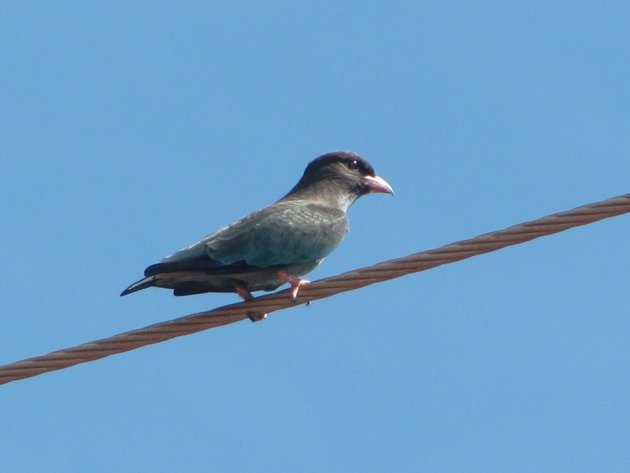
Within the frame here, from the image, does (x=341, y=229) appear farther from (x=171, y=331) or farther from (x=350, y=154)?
(x=171, y=331)

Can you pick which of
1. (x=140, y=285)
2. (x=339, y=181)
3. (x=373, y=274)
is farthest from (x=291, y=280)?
(x=339, y=181)

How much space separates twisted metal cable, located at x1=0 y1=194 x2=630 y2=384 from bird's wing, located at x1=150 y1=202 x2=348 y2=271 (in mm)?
1451

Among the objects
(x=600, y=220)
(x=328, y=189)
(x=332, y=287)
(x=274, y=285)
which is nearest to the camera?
(x=600, y=220)

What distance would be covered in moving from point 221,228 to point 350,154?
225 centimetres

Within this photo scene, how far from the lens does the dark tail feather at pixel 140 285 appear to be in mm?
9303

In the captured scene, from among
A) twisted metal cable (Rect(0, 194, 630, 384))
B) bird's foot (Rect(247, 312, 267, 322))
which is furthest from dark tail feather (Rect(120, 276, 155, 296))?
twisted metal cable (Rect(0, 194, 630, 384))

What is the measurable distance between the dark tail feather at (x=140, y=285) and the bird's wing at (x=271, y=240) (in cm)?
12

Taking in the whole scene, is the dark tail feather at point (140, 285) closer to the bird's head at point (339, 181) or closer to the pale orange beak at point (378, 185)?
the bird's head at point (339, 181)

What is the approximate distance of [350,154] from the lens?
12.1 m

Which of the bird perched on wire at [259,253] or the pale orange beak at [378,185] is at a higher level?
the pale orange beak at [378,185]

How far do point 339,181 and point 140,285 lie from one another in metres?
2.92

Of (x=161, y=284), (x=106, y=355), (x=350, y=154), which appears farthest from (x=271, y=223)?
(x=106, y=355)

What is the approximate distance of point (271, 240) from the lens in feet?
33.3

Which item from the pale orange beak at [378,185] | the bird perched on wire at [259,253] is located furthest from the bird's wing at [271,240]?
the pale orange beak at [378,185]
